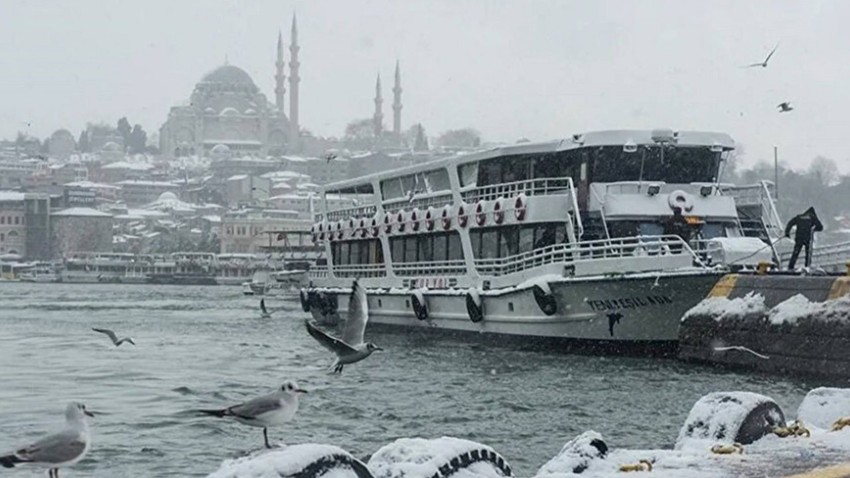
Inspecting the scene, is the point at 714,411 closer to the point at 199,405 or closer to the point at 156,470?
the point at 156,470

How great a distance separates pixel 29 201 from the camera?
14500cm

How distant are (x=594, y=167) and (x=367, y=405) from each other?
10.3m

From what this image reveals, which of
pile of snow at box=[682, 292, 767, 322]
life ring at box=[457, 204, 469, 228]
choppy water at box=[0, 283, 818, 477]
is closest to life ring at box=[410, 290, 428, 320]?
choppy water at box=[0, 283, 818, 477]

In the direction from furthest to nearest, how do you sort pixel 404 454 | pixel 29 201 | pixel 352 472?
pixel 29 201 < pixel 404 454 < pixel 352 472

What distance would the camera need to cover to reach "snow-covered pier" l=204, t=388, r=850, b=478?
20.6 feet

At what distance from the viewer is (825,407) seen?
9734mm

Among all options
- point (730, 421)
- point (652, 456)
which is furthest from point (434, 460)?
point (730, 421)

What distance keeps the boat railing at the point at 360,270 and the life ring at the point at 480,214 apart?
582cm

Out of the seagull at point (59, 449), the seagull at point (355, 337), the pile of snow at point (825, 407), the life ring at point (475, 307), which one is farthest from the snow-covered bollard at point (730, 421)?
the life ring at point (475, 307)

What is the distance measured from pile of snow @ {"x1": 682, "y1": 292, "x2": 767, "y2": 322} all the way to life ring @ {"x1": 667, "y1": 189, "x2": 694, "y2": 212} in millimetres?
4147

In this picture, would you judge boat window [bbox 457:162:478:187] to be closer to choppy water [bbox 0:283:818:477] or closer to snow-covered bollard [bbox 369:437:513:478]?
choppy water [bbox 0:283:818:477]

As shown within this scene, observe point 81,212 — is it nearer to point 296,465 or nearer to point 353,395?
point 353,395

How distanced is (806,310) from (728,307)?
179cm

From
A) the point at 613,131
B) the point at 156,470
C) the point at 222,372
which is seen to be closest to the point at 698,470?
the point at 156,470
